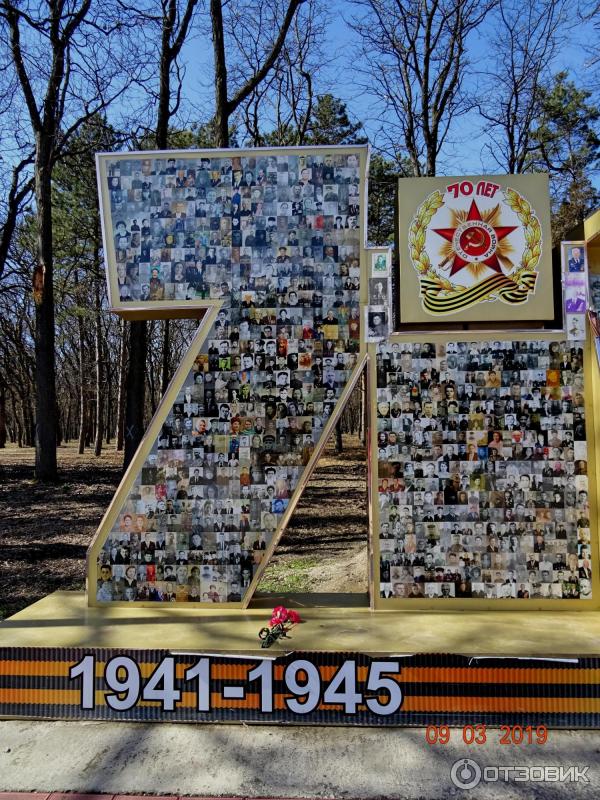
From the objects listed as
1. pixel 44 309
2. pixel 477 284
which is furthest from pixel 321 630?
pixel 44 309

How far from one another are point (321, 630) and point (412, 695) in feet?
2.91

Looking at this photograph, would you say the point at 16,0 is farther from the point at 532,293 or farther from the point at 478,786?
the point at 478,786

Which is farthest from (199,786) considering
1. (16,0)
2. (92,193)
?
(92,193)

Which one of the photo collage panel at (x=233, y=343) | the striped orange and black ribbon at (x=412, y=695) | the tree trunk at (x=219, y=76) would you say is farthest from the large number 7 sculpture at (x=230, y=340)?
the tree trunk at (x=219, y=76)

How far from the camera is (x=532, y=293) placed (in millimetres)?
5367

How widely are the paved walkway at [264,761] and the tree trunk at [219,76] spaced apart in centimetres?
1056

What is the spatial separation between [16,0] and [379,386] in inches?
372

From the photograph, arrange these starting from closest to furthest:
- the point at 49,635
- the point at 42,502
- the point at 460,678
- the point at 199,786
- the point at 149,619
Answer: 1. the point at 199,786
2. the point at 460,678
3. the point at 49,635
4. the point at 149,619
5. the point at 42,502

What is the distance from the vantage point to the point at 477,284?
538cm
